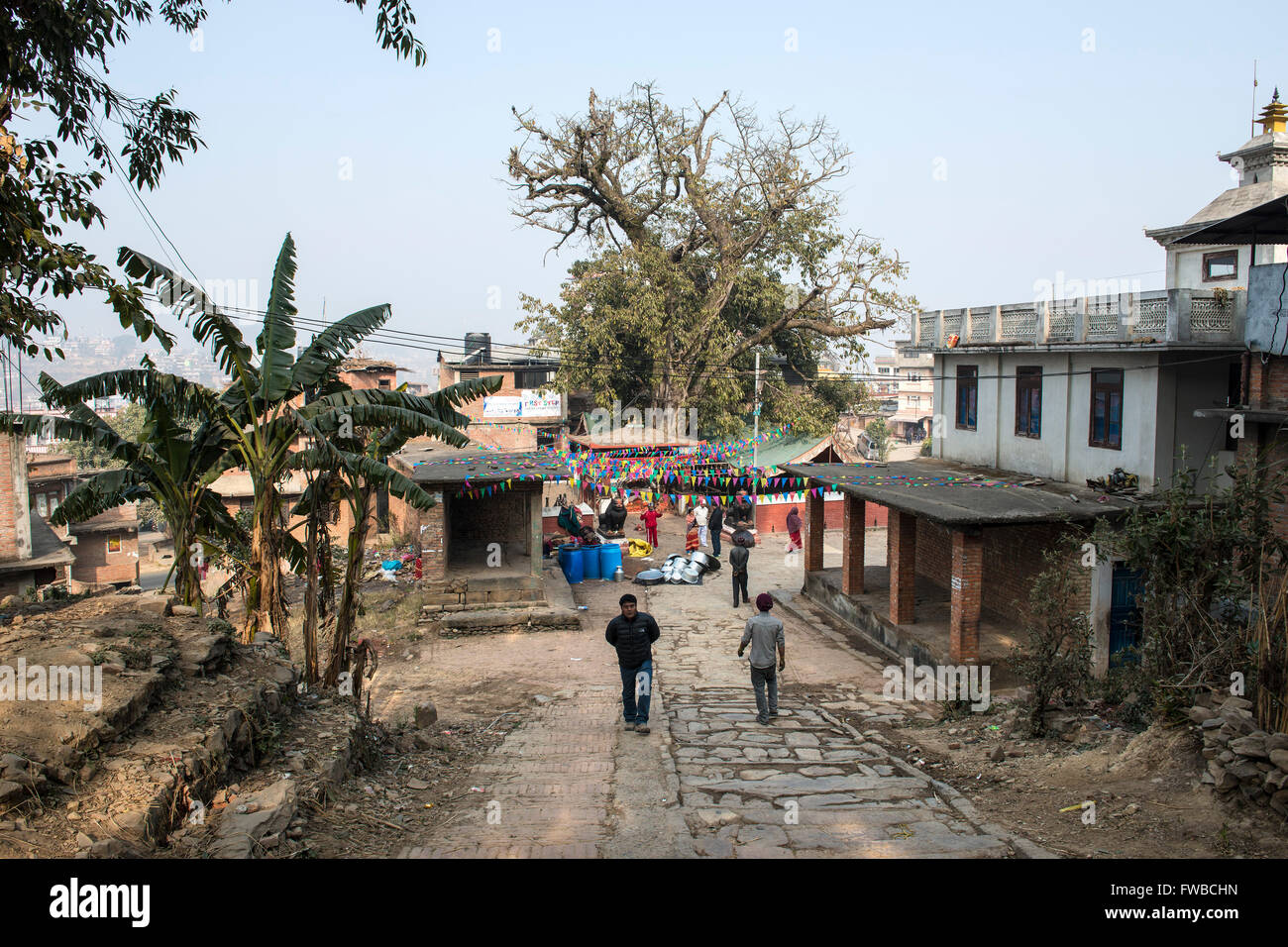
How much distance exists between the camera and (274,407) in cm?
1116

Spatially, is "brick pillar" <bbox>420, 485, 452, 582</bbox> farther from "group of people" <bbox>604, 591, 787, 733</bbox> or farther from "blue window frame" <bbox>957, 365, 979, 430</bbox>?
"blue window frame" <bbox>957, 365, 979, 430</bbox>

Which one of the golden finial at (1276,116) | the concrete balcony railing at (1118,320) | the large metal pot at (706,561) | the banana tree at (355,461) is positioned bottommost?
the large metal pot at (706,561)

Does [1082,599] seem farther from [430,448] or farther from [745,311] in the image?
[745,311]

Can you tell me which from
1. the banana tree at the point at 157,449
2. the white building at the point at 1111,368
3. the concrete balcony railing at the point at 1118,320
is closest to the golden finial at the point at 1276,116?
the white building at the point at 1111,368

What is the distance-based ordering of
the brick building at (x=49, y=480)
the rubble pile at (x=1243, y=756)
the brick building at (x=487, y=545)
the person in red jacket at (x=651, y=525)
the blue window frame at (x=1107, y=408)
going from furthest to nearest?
1. the brick building at (x=49, y=480)
2. the person in red jacket at (x=651, y=525)
3. the brick building at (x=487, y=545)
4. the blue window frame at (x=1107, y=408)
5. the rubble pile at (x=1243, y=756)

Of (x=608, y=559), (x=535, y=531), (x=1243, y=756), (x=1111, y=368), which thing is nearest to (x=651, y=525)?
(x=608, y=559)

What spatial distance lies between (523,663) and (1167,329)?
11.5 m

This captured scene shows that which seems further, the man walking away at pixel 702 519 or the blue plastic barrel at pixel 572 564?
the man walking away at pixel 702 519

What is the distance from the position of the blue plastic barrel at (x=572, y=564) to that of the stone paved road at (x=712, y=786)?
25.0 ft

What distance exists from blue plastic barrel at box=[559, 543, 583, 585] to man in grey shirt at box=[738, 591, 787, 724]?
11.6 metres

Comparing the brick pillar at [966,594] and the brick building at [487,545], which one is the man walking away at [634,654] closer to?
the brick pillar at [966,594]

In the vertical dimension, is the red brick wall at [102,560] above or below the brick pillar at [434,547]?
below

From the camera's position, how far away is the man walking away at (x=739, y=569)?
64.5 feet

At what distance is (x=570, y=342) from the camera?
34.7 meters
